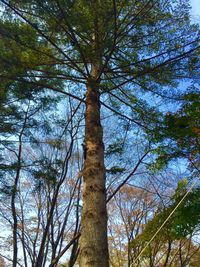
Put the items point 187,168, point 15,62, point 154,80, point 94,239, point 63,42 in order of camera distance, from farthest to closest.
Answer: point 187,168 → point 154,80 → point 63,42 → point 15,62 → point 94,239

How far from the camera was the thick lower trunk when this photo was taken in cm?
247

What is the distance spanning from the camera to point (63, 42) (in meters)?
4.39

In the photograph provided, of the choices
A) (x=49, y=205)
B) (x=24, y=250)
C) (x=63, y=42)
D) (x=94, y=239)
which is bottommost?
(x=94, y=239)

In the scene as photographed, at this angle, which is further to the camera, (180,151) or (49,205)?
(49,205)

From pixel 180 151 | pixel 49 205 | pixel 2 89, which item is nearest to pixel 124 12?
pixel 180 151

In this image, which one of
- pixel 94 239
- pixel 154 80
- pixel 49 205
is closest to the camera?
pixel 94 239

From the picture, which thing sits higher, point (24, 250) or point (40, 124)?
point (40, 124)

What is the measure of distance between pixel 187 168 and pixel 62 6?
3.20 meters

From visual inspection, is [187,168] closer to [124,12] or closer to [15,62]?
[124,12]

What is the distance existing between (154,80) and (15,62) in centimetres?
211

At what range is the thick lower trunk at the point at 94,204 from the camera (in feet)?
8.12

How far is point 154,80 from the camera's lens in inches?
186

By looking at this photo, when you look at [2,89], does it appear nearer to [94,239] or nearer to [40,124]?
[40,124]

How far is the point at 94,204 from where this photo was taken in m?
2.77
